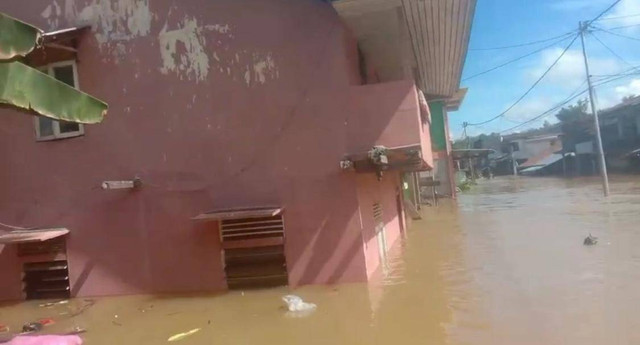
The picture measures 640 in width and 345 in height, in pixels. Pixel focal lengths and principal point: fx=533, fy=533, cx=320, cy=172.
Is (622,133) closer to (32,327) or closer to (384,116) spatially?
(384,116)

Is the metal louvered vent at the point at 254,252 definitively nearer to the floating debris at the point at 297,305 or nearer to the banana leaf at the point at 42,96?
the floating debris at the point at 297,305

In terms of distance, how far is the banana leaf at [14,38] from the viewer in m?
3.99

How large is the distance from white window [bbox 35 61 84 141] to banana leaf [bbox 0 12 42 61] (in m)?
4.92

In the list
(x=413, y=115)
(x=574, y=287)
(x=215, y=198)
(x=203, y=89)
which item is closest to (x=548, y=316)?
(x=574, y=287)

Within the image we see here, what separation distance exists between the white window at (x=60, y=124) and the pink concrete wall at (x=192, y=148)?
136 millimetres

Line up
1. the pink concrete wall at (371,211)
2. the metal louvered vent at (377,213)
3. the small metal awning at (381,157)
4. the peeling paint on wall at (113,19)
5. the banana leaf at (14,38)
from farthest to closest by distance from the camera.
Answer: the metal louvered vent at (377,213)
the peeling paint on wall at (113,19)
the pink concrete wall at (371,211)
the small metal awning at (381,157)
the banana leaf at (14,38)

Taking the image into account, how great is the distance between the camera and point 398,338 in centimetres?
553

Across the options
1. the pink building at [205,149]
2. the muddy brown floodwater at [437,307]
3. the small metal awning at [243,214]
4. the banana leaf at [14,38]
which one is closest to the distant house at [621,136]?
the muddy brown floodwater at [437,307]

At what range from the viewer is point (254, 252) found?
27.2 feet

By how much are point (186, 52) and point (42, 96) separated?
4.25 meters

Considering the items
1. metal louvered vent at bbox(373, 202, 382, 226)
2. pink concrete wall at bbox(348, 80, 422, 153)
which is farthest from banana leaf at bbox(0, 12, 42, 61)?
metal louvered vent at bbox(373, 202, 382, 226)

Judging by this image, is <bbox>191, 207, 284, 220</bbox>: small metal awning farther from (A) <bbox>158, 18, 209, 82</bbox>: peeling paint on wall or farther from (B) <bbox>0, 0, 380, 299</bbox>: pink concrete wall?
(A) <bbox>158, 18, 209, 82</bbox>: peeling paint on wall

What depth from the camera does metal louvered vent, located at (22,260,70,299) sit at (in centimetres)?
884

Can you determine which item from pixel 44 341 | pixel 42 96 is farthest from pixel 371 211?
pixel 42 96
